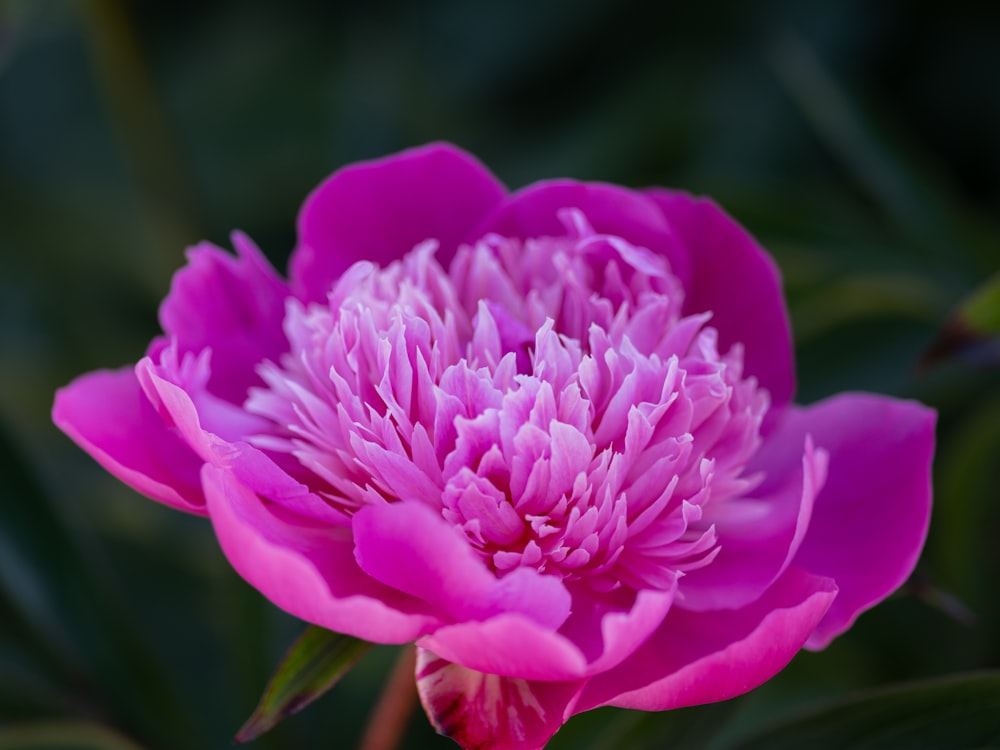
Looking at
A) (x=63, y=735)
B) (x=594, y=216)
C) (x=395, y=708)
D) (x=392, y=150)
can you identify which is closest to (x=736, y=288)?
(x=594, y=216)

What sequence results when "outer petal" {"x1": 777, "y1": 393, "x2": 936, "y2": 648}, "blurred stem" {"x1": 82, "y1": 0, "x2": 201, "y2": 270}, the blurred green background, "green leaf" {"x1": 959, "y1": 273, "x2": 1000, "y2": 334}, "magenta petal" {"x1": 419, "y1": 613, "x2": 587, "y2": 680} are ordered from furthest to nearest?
1. "blurred stem" {"x1": 82, "y1": 0, "x2": 201, "y2": 270}
2. the blurred green background
3. "green leaf" {"x1": 959, "y1": 273, "x2": 1000, "y2": 334}
4. "outer petal" {"x1": 777, "y1": 393, "x2": 936, "y2": 648}
5. "magenta petal" {"x1": 419, "y1": 613, "x2": 587, "y2": 680}

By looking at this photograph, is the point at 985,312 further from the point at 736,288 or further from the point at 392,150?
the point at 392,150

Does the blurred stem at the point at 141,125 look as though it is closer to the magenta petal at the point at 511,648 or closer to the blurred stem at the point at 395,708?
the blurred stem at the point at 395,708

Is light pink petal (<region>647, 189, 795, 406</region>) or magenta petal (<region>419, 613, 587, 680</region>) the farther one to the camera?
light pink petal (<region>647, 189, 795, 406</region>)

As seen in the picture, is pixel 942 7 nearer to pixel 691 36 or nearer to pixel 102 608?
pixel 691 36

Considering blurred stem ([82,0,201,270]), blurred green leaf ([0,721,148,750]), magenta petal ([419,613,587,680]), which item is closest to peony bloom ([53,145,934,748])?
magenta petal ([419,613,587,680])

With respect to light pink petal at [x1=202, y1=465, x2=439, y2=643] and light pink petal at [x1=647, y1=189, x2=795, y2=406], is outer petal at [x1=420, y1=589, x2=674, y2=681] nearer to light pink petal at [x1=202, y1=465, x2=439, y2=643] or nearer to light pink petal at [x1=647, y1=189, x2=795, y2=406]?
light pink petal at [x1=202, y1=465, x2=439, y2=643]
